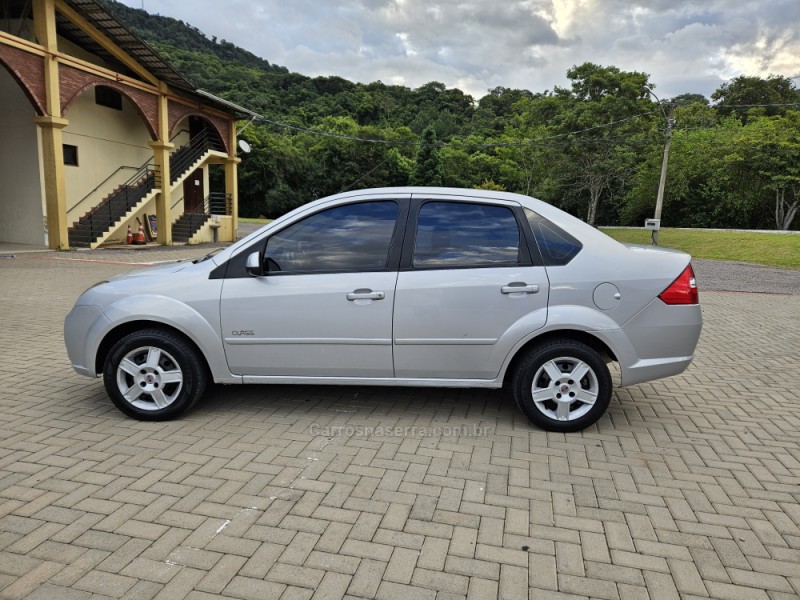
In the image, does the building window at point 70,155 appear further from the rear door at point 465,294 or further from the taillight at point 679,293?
the taillight at point 679,293

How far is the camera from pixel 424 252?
4.03m

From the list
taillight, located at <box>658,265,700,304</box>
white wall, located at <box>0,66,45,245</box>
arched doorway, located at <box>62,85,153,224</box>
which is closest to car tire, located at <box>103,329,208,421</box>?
taillight, located at <box>658,265,700,304</box>

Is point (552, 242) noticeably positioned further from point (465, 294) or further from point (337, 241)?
point (337, 241)

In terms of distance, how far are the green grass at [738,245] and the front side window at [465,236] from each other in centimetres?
1686

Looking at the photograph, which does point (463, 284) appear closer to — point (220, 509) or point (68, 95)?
point (220, 509)

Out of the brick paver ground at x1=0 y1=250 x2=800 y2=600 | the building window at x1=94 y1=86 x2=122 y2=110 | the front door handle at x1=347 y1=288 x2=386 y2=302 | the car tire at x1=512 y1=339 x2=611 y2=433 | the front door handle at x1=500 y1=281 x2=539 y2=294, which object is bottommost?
the brick paver ground at x1=0 y1=250 x2=800 y2=600

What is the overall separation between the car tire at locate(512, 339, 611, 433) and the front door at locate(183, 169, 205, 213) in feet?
82.9

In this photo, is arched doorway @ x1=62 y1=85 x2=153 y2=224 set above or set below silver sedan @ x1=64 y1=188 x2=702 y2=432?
above

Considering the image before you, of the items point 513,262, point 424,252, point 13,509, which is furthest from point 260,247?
point 13,509

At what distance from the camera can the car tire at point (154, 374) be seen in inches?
160

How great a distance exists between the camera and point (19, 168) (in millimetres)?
18641

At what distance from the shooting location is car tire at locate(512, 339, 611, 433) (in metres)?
3.90

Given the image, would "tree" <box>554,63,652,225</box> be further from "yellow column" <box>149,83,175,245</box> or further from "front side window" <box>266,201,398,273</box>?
"front side window" <box>266,201,398,273</box>

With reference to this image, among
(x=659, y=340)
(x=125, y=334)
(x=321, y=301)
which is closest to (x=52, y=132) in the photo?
(x=125, y=334)
